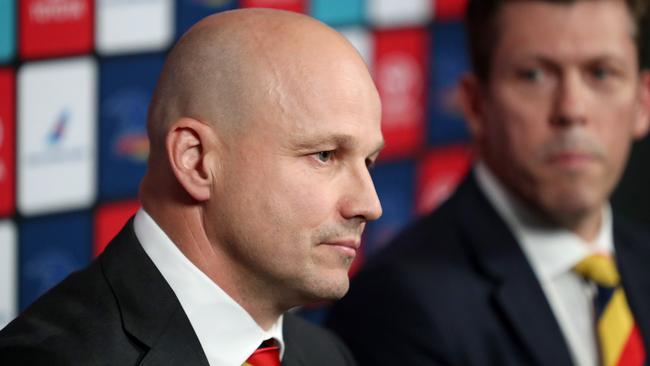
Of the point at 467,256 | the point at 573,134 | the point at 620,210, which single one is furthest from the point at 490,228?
the point at 620,210

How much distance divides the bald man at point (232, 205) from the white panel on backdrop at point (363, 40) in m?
1.60

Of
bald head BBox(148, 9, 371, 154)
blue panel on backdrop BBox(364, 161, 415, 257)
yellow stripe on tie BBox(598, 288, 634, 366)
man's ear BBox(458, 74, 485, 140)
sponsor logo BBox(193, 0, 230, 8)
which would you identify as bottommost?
blue panel on backdrop BBox(364, 161, 415, 257)

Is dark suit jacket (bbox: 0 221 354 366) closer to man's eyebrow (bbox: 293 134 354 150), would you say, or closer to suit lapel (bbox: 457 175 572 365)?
man's eyebrow (bbox: 293 134 354 150)

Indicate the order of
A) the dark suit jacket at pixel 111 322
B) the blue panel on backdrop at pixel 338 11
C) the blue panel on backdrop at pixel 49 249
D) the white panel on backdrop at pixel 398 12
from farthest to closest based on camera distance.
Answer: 1. the white panel on backdrop at pixel 398 12
2. the blue panel on backdrop at pixel 338 11
3. the blue panel on backdrop at pixel 49 249
4. the dark suit jacket at pixel 111 322

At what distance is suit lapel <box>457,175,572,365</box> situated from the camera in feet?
7.94

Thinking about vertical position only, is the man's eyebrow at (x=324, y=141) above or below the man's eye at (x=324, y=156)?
above

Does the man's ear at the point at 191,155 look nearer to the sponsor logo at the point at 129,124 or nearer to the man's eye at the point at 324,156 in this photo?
the man's eye at the point at 324,156

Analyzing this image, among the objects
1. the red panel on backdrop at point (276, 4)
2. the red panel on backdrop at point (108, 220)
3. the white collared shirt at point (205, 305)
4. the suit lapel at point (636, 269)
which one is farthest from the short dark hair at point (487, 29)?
the white collared shirt at point (205, 305)

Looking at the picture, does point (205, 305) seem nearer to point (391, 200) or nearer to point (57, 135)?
point (57, 135)

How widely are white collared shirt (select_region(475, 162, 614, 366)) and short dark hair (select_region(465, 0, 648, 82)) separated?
201mm

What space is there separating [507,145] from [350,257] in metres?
0.89

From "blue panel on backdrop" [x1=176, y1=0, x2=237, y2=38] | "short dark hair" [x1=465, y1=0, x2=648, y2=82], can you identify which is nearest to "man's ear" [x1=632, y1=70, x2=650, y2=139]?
"short dark hair" [x1=465, y1=0, x2=648, y2=82]

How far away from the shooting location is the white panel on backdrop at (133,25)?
2777 mm

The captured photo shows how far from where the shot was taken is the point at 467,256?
2.51 m
